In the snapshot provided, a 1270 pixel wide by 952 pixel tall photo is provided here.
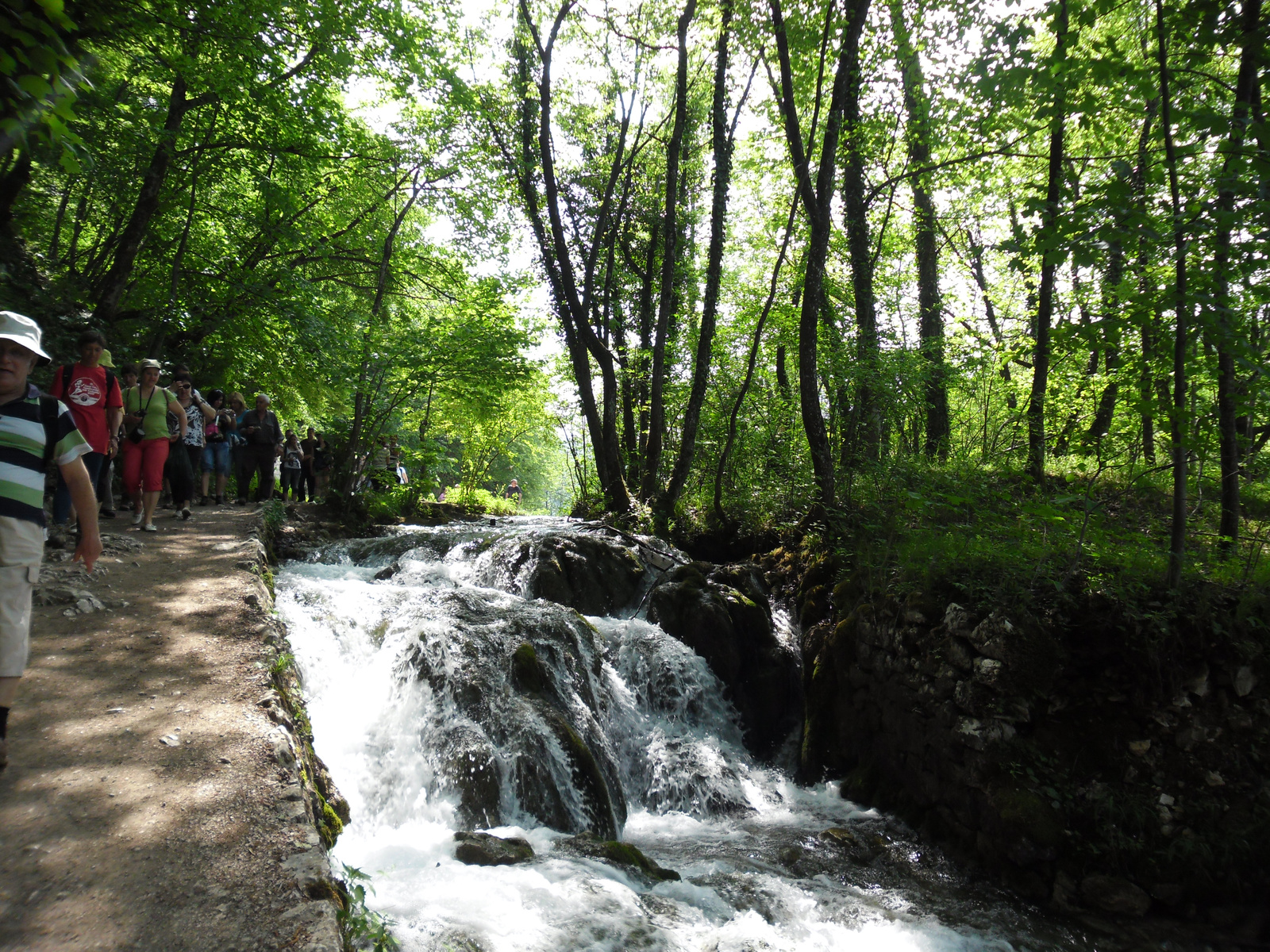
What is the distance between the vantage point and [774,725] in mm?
8578

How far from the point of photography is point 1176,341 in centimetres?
521

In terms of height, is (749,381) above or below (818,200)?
below

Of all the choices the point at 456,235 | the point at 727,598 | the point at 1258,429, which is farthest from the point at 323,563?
the point at 1258,429

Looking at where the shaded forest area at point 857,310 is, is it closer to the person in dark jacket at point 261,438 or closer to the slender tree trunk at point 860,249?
the slender tree trunk at point 860,249

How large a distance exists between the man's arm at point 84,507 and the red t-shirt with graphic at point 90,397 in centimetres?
389

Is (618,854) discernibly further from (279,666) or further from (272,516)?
(272,516)

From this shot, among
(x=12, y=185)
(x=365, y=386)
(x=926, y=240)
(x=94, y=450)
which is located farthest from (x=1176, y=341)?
(x=12, y=185)

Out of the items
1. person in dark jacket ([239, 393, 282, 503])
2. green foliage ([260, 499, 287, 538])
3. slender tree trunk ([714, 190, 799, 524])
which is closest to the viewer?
green foliage ([260, 499, 287, 538])

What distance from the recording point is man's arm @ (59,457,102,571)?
3.36 m

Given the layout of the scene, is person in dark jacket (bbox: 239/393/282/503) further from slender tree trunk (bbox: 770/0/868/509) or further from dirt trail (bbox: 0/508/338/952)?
slender tree trunk (bbox: 770/0/868/509)

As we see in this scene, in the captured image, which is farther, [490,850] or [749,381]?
[749,381]

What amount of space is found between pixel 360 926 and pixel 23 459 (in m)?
2.67

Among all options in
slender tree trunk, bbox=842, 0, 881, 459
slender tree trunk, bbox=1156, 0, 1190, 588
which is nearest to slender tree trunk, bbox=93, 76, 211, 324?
slender tree trunk, bbox=842, 0, 881, 459

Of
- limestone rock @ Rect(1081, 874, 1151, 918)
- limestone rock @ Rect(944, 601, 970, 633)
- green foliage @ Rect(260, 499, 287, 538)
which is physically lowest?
limestone rock @ Rect(1081, 874, 1151, 918)
